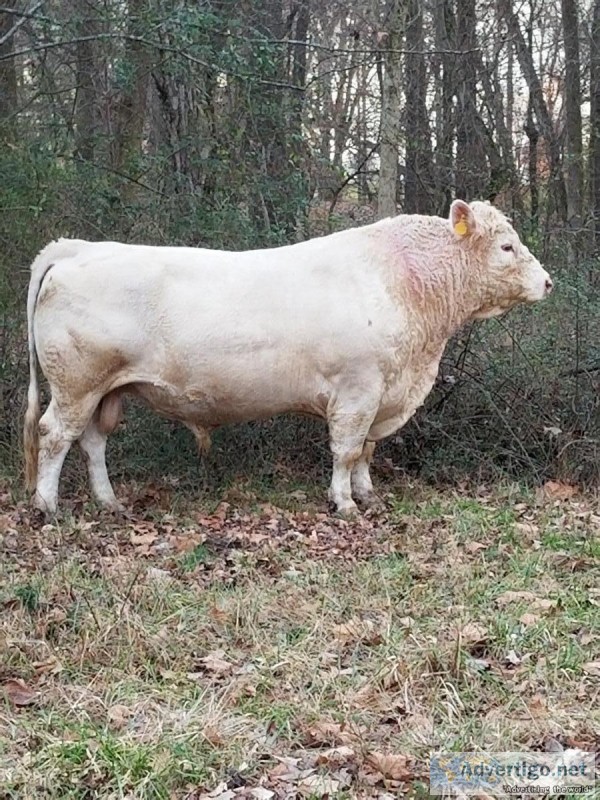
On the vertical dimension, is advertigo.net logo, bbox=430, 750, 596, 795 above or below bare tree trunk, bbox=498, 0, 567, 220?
below

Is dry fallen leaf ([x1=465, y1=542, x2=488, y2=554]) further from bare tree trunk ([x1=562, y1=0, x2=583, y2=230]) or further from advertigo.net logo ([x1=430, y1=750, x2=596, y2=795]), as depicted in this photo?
bare tree trunk ([x1=562, y1=0, x2=583, y2=230])

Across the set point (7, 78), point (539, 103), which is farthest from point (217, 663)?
point (539, 103)

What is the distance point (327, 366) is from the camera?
712cm

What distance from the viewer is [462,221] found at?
24.6 ft

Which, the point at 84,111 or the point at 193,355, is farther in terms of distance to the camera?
the point at 84,111

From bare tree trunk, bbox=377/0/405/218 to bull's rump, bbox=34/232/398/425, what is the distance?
8.40ft

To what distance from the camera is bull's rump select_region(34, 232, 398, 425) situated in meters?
7.00

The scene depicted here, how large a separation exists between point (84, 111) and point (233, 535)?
6.05 m

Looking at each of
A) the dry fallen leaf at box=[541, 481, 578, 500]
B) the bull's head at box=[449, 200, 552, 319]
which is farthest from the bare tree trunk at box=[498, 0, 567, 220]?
the dry fallen leaf at box=[541, 481, 578, 500]

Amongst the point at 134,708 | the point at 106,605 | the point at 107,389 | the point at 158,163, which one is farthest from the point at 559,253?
the point at 134,708

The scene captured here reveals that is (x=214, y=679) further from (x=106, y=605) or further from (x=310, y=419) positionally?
(x=310, y=419)

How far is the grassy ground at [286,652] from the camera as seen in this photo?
11.0ft

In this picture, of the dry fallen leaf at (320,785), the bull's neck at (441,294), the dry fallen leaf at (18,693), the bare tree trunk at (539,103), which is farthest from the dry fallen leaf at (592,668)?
the bare tree trunk at (539,103)

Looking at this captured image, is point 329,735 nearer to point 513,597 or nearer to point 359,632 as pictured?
point 359,632
